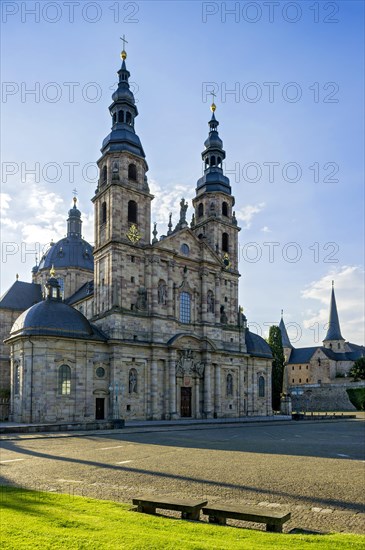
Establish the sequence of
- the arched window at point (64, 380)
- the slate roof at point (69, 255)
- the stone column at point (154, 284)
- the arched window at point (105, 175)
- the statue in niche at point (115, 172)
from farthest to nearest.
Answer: the slate roof at point (69, 255), the arched window at point (105, 175), the statue in niche at point (115, 172), the stone column at point (154, 284), the arched window at point (64, 380)

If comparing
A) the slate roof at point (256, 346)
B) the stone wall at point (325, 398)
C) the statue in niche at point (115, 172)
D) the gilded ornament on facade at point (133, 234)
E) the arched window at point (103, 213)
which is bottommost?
the stone wall at point (325, 398)

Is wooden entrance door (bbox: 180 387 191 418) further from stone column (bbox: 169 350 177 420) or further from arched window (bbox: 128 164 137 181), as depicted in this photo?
arched window (bbox: 128 164 137 181)

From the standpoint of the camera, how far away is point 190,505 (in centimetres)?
930

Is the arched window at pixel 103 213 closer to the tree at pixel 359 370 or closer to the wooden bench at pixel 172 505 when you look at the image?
the wooden bench at pixel 172 505

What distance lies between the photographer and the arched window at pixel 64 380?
46.8 meters

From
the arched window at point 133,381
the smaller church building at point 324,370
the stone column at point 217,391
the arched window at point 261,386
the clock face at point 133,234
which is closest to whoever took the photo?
the arched window at point 133,381

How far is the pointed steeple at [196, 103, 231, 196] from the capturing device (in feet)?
221

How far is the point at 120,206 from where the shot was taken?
5400 cm

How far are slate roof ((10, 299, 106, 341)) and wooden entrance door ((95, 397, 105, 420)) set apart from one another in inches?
227

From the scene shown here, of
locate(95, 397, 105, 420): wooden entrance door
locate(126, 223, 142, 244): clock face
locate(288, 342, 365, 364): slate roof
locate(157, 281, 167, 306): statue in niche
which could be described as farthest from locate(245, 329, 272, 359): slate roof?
locate(288, 342, 365, 364): slate roof

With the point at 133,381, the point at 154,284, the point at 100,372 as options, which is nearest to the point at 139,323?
the point at 154,284

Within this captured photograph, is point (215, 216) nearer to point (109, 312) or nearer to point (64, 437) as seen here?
point (109, 312)

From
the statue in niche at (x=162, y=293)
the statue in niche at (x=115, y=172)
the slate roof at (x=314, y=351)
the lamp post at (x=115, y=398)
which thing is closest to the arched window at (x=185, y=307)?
the statue in niche at (x=162, y=293)

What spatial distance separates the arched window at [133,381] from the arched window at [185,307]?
29.7 feet
